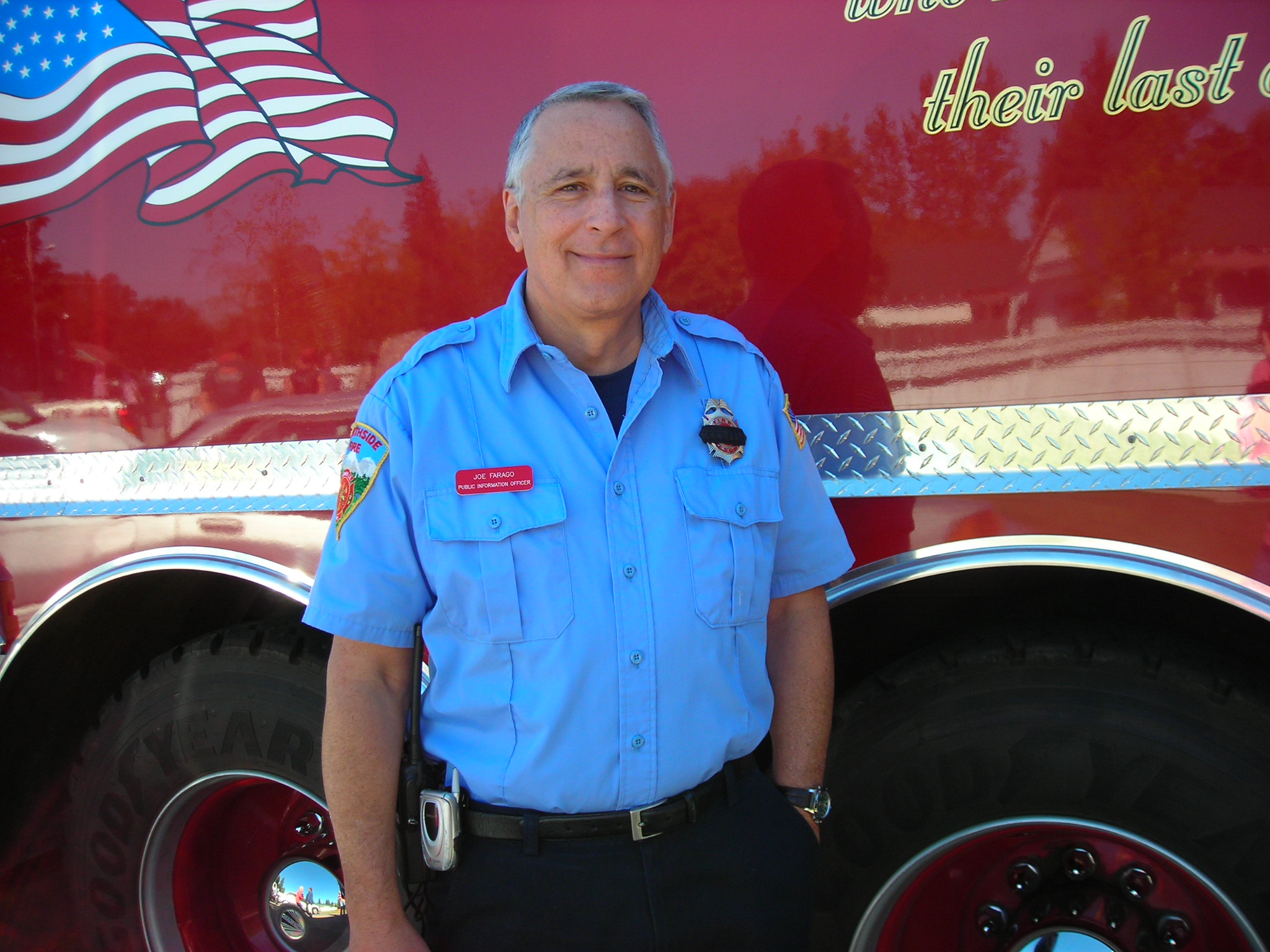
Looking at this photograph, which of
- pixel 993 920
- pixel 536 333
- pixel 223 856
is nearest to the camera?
pixel 536 333

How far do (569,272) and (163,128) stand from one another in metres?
1.04

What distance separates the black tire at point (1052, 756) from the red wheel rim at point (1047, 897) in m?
0.02

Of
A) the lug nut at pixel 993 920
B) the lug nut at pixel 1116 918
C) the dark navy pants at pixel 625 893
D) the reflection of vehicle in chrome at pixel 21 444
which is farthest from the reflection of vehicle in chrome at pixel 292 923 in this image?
the lug nut at pixel 1116 918

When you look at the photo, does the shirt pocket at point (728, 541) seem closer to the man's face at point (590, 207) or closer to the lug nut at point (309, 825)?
the man's face at point (590, 207)

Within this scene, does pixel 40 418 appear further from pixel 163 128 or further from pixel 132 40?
pixel 132 40

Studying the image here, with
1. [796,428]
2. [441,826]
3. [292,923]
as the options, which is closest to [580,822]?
[441,826]

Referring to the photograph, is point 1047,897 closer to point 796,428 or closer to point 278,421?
point 796,428

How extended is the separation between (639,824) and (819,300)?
896 millimetres

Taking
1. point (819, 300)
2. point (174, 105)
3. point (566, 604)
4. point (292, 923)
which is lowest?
point (292, 923)

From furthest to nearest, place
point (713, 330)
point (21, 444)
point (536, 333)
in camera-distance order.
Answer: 1. point (21, 444)
2. point (713, 330)
3. point (536, 333)

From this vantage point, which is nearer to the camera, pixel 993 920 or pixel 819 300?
pixel 819 300

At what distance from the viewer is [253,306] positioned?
5.89ft

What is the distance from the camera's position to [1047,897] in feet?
5.53

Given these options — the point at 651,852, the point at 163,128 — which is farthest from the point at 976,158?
the point at 163,128
